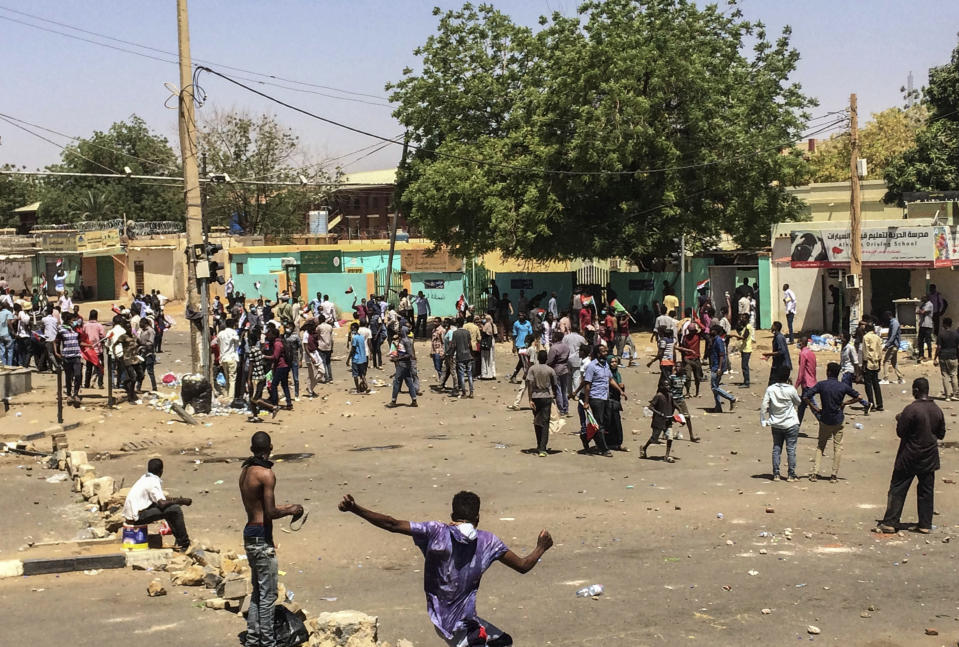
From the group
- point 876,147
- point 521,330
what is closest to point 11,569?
point 521,330

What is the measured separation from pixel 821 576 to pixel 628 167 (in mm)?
25014

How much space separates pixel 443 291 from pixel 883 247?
1550 centimetres

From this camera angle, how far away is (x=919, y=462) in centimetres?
1127

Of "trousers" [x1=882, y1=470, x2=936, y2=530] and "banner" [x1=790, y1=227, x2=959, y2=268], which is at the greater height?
"banner" [x1=790, y1=227, x2=959, y2=268]

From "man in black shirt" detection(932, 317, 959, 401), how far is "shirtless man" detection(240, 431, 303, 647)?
52.1 ft

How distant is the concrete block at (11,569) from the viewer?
32.5ft

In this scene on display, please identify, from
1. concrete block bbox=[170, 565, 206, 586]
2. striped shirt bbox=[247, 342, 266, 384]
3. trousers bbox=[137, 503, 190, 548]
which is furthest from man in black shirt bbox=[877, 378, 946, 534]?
striped shirt bbox=[247, 342, 266, 384]

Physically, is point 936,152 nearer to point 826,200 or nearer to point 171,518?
point 826,200

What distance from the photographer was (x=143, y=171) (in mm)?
74188

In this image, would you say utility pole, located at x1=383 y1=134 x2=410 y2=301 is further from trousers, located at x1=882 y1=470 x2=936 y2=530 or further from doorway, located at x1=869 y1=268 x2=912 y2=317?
trousers, located at x1=882 y1=470 x2=936 y2=530

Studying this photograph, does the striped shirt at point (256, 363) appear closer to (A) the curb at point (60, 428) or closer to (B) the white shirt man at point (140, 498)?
(A) the curb at point (60, 428)

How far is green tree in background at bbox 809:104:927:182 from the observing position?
196 feet

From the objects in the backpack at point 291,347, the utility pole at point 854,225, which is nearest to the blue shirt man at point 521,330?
the backpack at point 291,347

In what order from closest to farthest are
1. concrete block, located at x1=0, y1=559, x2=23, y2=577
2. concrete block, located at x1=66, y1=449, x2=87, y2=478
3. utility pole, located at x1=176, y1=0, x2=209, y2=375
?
concrete block, located at x1=0, y1=559, x2=23, y2=577 < concrete block, located at x1=66, y1=449, x2=87, y2=478 < utility pole, located at x1=176, y1=0, x2=209, y2=375
